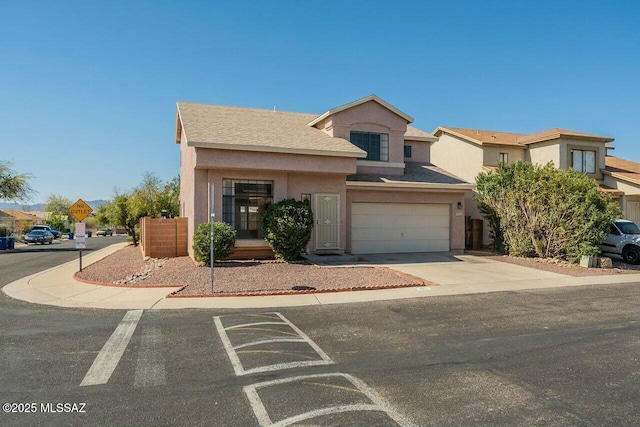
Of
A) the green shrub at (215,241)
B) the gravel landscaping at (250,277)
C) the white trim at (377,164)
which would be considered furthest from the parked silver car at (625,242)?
the green shrub at (215,241)

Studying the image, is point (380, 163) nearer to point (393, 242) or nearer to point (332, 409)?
point (393, 242)

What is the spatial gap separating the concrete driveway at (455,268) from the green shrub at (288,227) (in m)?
2.94

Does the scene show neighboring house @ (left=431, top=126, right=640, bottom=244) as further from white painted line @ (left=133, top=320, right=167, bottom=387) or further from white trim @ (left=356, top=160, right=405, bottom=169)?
white painted line @ (left=133, top=320, right=167, bottom=387)

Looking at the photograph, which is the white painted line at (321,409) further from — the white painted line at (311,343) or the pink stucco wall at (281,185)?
the pink stucco wall at (281,185)

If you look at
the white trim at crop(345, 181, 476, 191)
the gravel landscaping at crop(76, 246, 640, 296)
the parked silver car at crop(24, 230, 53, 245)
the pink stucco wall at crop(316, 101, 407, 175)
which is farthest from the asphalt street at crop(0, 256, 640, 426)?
the parked silver car at crop(24, 230, 53, 245)

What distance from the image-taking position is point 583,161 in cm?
2552

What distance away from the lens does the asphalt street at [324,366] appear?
433 cm

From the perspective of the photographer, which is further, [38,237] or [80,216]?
[38,237]

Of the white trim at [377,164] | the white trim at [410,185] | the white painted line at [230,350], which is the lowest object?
the white painted line at [230,350]

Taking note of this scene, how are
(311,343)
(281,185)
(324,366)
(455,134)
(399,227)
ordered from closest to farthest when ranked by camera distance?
(324,366)
(311,343)
(281,185)
(399,227)
(455,134)

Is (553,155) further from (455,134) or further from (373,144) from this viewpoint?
(373,144)

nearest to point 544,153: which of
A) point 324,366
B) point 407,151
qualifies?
point 407,151

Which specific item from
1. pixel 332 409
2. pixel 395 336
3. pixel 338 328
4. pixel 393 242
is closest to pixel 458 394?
pixel 332 409

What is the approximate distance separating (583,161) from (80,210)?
2731 centimetres
